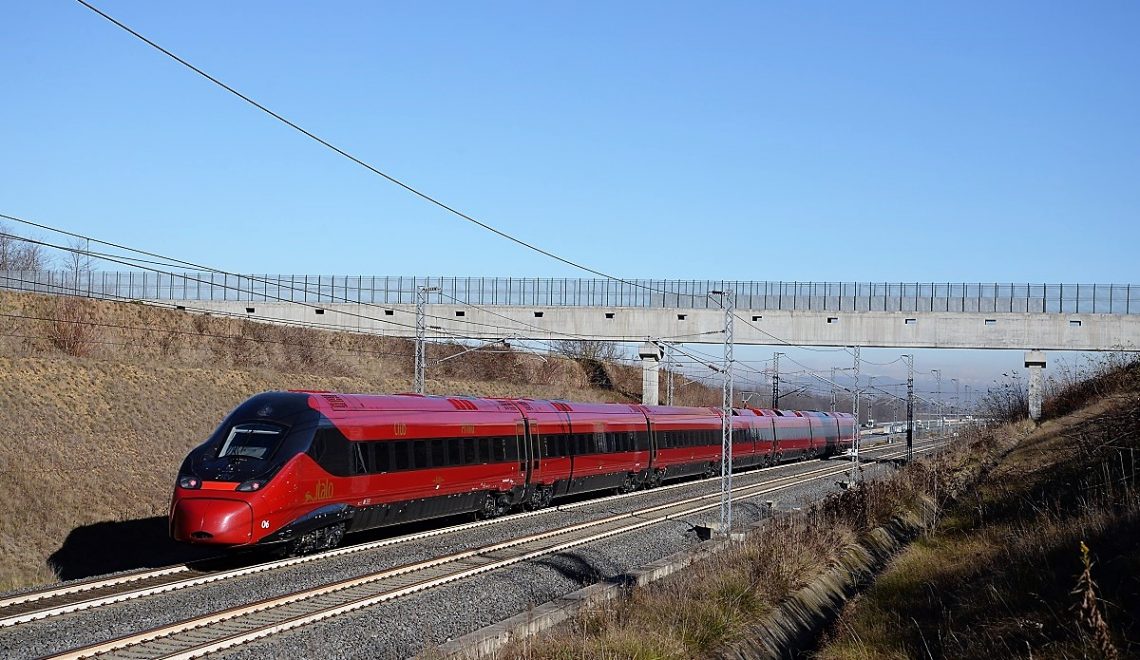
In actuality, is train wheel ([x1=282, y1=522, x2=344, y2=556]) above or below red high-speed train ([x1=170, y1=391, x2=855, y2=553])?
below

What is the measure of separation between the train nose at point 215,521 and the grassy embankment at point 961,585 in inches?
276

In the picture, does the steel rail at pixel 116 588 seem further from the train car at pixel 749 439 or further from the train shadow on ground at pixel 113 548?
the train car at pixel 749 439

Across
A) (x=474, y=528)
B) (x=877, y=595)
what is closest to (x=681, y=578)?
(x=877, y=595)

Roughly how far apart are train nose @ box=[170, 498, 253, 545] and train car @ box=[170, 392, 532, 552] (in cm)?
2

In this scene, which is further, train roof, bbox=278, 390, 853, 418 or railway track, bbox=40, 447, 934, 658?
train roof, bbox=278, 390, 853, 418

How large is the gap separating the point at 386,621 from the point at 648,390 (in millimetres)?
46879

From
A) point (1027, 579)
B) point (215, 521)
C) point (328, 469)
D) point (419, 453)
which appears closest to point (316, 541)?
point (328, 469)

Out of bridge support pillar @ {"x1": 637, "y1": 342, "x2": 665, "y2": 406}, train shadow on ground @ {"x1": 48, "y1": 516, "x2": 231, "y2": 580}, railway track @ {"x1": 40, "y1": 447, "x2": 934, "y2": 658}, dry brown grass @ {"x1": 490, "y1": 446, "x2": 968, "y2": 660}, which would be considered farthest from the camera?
bridge support pillar @ {"x1": 637, "y1": 342, "x2": 665, "y2": 406}

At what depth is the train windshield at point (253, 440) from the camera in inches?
758

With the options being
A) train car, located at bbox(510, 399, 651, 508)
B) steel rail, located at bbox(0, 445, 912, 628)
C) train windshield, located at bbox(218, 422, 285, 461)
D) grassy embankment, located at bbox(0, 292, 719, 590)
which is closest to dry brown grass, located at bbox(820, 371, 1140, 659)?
steel rail, located at bbox(0, 445, 912, 628)

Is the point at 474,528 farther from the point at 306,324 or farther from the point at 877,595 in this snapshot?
the point at 306,324

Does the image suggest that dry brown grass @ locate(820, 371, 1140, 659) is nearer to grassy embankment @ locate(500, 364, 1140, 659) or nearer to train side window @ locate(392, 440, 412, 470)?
grassy embankment @ locate(500, 364, 1140, 659)

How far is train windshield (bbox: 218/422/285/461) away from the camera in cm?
1927

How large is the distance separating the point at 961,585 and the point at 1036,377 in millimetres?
50736
